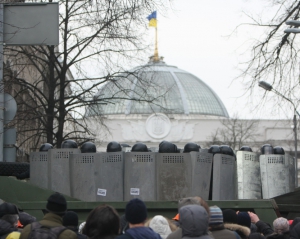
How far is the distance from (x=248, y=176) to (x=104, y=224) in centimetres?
746

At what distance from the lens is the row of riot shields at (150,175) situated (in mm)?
13953

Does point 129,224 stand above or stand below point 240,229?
above

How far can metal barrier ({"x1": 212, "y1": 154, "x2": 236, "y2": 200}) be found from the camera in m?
14.6

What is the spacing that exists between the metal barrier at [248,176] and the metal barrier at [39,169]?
A: 3155 mm

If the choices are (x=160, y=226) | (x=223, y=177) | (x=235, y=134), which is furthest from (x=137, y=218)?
(x=235, y=134)

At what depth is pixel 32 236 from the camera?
8.28 m

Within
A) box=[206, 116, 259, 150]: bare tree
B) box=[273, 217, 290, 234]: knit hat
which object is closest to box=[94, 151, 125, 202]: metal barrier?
box=[273, 217, 290, 234]: knit hat

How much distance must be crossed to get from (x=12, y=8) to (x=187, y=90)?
382ft

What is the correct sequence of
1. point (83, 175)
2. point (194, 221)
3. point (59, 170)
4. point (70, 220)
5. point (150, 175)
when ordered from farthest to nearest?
point (59, 170), point (83, 175), point (150, 175), point (70, 220), point (194, 221)

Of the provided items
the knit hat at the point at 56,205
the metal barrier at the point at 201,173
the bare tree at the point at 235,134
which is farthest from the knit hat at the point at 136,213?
the bare tree at the point at 235,134

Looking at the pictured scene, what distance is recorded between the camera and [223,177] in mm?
14648

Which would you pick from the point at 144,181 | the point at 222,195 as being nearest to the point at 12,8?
the point at 144,181

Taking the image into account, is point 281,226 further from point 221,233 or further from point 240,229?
point 221,233

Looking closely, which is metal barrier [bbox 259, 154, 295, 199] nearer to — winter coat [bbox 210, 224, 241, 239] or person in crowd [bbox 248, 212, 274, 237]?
person in crowd [bbox 248, 212, 274, 237]
